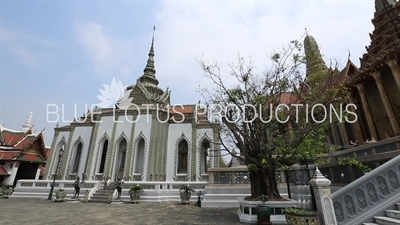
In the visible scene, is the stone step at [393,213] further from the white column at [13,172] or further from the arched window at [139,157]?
the white column at [13,172]

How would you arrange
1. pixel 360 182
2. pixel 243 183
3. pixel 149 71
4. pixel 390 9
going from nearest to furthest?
pixel 360 182 → pixel 243 183 → pixel 390 9 → pixel 149 71

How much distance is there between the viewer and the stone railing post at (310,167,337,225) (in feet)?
14.0

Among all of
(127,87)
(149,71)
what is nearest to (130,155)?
(127,87)

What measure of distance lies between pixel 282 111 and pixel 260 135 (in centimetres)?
132

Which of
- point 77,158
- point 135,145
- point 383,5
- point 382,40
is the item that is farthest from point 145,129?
point 383,5

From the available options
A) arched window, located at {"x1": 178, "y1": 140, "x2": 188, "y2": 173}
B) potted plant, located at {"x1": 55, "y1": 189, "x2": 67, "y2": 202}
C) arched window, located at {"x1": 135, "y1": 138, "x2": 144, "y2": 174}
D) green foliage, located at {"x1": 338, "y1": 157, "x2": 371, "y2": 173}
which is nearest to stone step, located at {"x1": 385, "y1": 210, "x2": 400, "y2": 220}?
green foliage, located at {"x1": 338, "y1": 157, "x2": 371, "y2": 173}

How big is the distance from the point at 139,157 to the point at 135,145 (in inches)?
52.3

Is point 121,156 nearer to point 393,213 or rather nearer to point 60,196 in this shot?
point 60,196

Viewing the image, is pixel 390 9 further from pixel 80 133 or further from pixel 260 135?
pixel 80 133

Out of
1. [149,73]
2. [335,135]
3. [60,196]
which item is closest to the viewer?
[60,196]

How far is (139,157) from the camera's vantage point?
59.8 ft

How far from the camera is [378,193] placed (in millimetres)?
4520

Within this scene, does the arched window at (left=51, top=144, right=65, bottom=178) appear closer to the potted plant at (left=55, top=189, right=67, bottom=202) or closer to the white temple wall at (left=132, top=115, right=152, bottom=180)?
the potted plant at (left=55, top=189, right=67, bottom=202)

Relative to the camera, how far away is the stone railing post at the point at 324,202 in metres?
4.26
